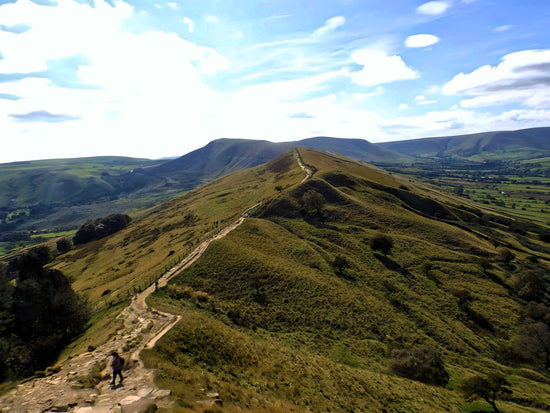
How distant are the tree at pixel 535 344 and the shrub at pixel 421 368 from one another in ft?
55.7

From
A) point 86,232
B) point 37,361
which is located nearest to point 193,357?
point 37,361

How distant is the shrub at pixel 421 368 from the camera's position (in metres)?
29.8

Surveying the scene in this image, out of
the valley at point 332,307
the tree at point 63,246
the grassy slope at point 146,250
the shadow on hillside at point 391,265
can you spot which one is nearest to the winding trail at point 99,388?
the valley at point 332,307

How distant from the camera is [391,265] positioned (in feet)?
189

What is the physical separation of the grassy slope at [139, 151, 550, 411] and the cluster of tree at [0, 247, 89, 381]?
10359mm

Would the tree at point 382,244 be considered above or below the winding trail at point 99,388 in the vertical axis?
below

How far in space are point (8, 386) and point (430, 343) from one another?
47.0 m

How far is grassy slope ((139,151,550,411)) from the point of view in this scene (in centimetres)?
2103

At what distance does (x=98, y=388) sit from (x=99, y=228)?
5483 inches

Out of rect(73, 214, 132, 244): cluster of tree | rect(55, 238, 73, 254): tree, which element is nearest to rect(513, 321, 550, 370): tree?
rect(73, 214, 132, 244): cluster of tree

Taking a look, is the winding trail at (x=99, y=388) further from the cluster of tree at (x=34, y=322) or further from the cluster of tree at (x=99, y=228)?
the cluster of tree at (x=99, y=228)

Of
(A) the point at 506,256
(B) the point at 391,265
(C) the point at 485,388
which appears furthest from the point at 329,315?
(A) the point at 506,256

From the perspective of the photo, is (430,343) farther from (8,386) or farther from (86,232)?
(86,232)

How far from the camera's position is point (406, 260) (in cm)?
5944
